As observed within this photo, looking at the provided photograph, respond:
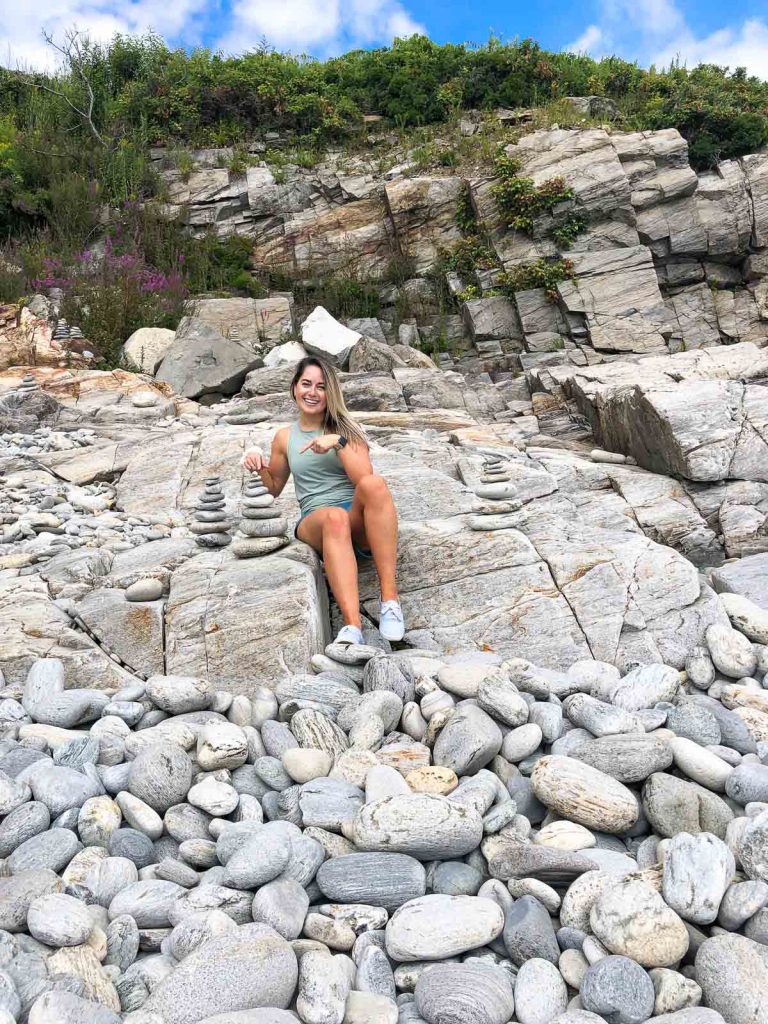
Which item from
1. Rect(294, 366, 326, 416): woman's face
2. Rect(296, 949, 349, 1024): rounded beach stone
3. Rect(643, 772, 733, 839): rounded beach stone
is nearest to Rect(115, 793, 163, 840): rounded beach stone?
Rect(296, 949, 349, 1024): rounded beach stone

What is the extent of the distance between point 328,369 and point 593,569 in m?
2.10

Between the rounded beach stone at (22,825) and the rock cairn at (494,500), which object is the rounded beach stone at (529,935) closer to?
the rounded beach stone at (22,825)

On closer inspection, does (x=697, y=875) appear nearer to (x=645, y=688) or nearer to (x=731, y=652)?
(x=645, y=688)

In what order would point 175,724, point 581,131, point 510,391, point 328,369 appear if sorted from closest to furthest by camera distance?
point 175,724 → point 328,369 → point 510,391 → point 581,131

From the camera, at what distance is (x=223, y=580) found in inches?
168

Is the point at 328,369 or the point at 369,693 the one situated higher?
the point at 328,369

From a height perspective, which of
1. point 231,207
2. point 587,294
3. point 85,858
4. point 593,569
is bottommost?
point 85,858

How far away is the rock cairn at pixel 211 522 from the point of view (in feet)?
16.3

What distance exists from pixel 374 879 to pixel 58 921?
95 centimetres

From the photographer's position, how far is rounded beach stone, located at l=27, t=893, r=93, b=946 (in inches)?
85.2

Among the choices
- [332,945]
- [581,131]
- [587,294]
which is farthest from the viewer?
[581,131]

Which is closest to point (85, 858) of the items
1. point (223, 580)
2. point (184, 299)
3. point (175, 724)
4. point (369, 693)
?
point (175, 724)

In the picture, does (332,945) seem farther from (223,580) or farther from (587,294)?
(587,294)

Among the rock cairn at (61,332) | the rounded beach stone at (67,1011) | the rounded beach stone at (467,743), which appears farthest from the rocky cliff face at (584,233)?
the rounded beach stone at (67,1011)
